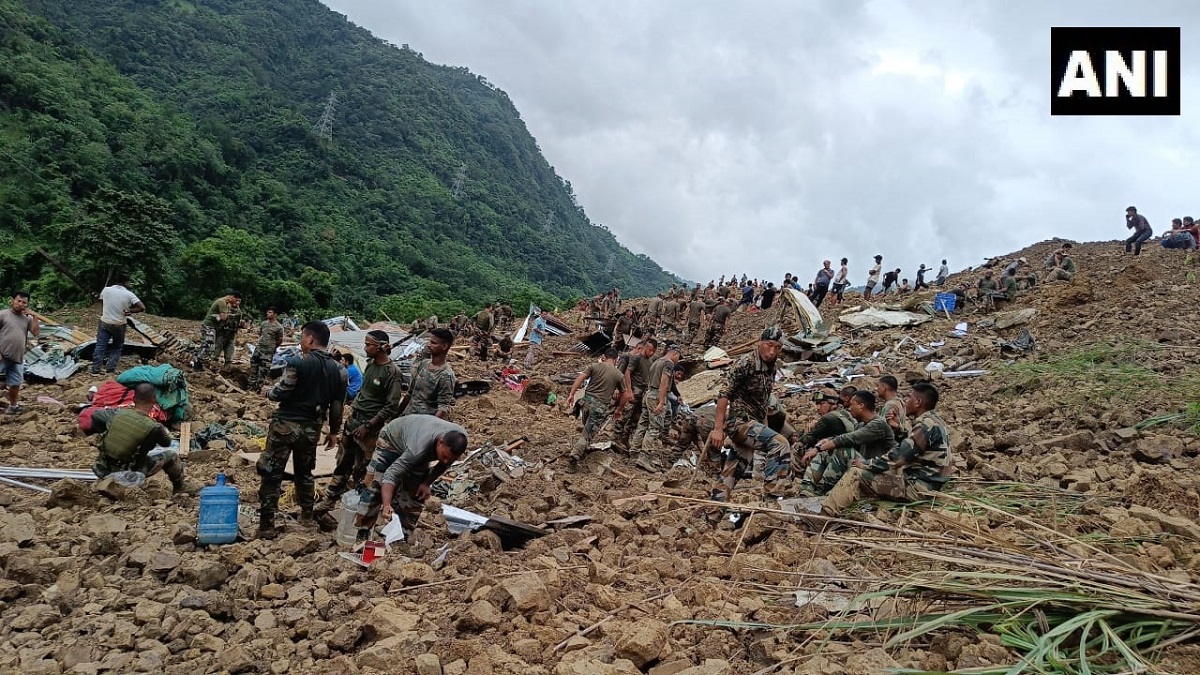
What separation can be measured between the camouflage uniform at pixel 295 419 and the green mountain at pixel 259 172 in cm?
1984

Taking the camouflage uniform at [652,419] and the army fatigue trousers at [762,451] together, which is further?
the camouflage uniform at [652,419]

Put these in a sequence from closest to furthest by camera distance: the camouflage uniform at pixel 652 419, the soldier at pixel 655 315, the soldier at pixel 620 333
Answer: the camouflage uniform at pixel 652 419 → the soldier at pixel 620 333 → the soldier at pixel 655 315

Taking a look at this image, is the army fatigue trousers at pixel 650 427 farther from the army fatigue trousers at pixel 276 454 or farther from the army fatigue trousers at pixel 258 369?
the army fatigue trousers at pixel 258 369

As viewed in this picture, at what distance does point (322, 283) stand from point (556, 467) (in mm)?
26895

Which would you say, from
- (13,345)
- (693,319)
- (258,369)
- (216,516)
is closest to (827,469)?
(216,516)

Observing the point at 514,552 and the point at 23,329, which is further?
the point at 23,329

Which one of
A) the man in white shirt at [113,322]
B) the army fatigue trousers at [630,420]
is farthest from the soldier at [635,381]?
the man in white shirt at [113,322]

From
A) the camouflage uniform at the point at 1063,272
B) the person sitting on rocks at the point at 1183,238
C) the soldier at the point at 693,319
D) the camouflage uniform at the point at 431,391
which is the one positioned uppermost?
the person sitting on rocks at the point at 1183,238

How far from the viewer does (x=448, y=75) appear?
4845 inches

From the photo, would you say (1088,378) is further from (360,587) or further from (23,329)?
(23,329)

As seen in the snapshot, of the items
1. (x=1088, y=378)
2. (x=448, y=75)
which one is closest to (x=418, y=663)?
(x=1088, y=378)

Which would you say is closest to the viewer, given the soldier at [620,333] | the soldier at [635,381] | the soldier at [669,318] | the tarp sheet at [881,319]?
the soldier at [635,381]

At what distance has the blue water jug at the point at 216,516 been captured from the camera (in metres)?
3.79

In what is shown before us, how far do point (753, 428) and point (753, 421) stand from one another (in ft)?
0.38
